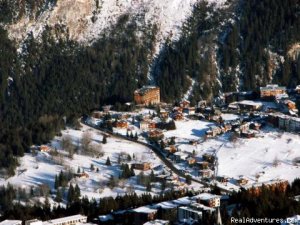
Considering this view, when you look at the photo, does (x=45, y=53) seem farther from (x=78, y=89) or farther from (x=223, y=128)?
(x=223, y=128)

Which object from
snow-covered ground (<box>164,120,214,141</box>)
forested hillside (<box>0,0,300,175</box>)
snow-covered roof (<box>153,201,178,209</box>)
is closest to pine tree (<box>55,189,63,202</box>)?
snow-covered roof (<box>153,201,178,209</box>)

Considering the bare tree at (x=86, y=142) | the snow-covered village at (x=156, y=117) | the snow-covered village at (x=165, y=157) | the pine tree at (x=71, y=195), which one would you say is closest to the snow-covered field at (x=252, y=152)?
the snow-covered village at (x=165, y=157)

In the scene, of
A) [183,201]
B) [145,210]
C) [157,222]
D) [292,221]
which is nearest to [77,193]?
[183,201]

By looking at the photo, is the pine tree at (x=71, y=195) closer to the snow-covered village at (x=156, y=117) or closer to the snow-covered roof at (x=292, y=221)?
the snow-covered village at (x=156, y=117)

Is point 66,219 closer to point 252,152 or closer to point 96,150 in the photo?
point 96,150

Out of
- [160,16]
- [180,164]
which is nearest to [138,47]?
[160,16]
